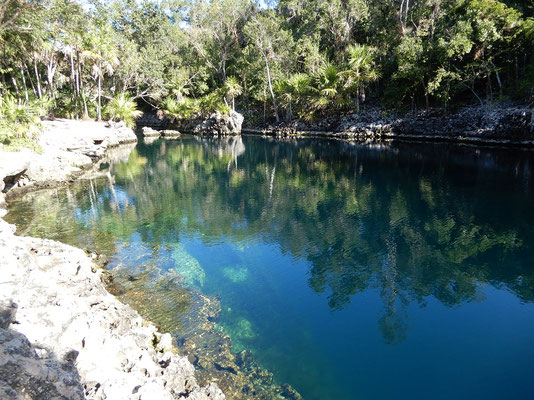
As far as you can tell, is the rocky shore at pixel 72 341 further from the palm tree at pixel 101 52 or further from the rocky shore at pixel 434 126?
the palm tree at pixel 101 52

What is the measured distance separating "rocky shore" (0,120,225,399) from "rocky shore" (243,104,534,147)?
30559 millimetres

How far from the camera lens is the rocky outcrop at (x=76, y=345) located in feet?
11.4

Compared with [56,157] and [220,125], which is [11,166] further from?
[220,125]

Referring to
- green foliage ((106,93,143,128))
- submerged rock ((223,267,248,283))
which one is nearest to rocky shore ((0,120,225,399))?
submerged rock ((223,267,248,283))

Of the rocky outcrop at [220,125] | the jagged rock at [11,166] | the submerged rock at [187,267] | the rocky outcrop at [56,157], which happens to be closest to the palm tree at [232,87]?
the rocky outcrop at [220,125]

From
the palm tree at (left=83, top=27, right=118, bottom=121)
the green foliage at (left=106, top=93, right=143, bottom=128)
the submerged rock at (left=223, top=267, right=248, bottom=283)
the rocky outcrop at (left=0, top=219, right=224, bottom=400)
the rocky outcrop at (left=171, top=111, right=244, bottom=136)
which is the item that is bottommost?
the submerged rock at (left=223, top=267, right=248, bottom=283)

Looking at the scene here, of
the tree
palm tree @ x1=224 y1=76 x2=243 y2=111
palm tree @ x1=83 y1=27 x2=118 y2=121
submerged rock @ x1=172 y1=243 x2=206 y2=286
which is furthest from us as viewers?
palm tree @ x1=224 y1=76 x2=243 y2=111

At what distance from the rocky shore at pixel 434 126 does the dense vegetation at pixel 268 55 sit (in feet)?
5.09

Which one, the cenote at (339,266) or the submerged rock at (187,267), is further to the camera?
the submerged rock at (187,267)

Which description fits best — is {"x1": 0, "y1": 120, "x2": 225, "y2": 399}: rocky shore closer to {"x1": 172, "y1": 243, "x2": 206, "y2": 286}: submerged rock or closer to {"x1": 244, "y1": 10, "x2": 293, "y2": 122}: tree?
{"x1": 172, "y1": 243, "x2": 206, "y2": 286}: submerged rock

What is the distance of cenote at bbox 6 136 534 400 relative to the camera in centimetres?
718

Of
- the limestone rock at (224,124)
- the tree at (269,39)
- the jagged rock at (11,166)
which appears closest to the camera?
the jagged rock at (11,166)

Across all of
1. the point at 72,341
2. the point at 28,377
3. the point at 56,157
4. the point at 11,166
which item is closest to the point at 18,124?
the point at 56,157

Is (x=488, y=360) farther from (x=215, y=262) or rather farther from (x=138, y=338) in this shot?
(x=215, y=262)
